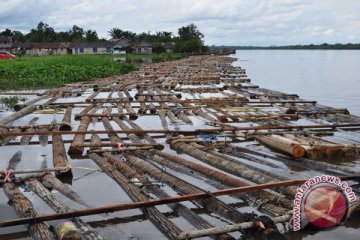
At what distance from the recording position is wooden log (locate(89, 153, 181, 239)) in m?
4.69

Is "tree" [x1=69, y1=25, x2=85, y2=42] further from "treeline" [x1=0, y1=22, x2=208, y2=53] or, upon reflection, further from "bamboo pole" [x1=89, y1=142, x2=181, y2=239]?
"bamboo pole" [x1=89, y1=142, x2=181, y2=239]

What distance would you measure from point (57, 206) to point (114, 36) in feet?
313

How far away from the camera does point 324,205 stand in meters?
4.65

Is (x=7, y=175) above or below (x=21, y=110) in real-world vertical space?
above

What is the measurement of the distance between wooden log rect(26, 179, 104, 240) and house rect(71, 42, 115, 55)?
7698cm

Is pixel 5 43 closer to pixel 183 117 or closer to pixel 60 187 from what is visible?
pixel 183 117

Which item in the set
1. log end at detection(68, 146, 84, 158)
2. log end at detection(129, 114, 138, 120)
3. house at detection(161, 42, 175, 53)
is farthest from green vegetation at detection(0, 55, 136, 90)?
house at detection(161, 42, 175, 53)

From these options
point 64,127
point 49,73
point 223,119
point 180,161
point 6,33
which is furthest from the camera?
point 6,33

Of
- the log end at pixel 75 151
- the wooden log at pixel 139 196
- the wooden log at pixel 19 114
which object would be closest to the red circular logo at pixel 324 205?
the wooden log at pixel 139 196

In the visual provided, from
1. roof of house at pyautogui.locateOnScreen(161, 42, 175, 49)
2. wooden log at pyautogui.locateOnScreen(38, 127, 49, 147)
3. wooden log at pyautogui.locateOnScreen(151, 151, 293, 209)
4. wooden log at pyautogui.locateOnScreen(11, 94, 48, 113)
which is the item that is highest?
roof of house at pyautogui.locateOnScreen(161, 42, 175, 49)

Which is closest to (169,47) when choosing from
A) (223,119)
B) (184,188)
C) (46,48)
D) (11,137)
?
(46,48)

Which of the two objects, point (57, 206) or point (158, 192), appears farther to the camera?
point (158, 192)

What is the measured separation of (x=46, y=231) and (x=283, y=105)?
12.1 m

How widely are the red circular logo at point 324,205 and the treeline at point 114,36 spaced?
84168 mm
